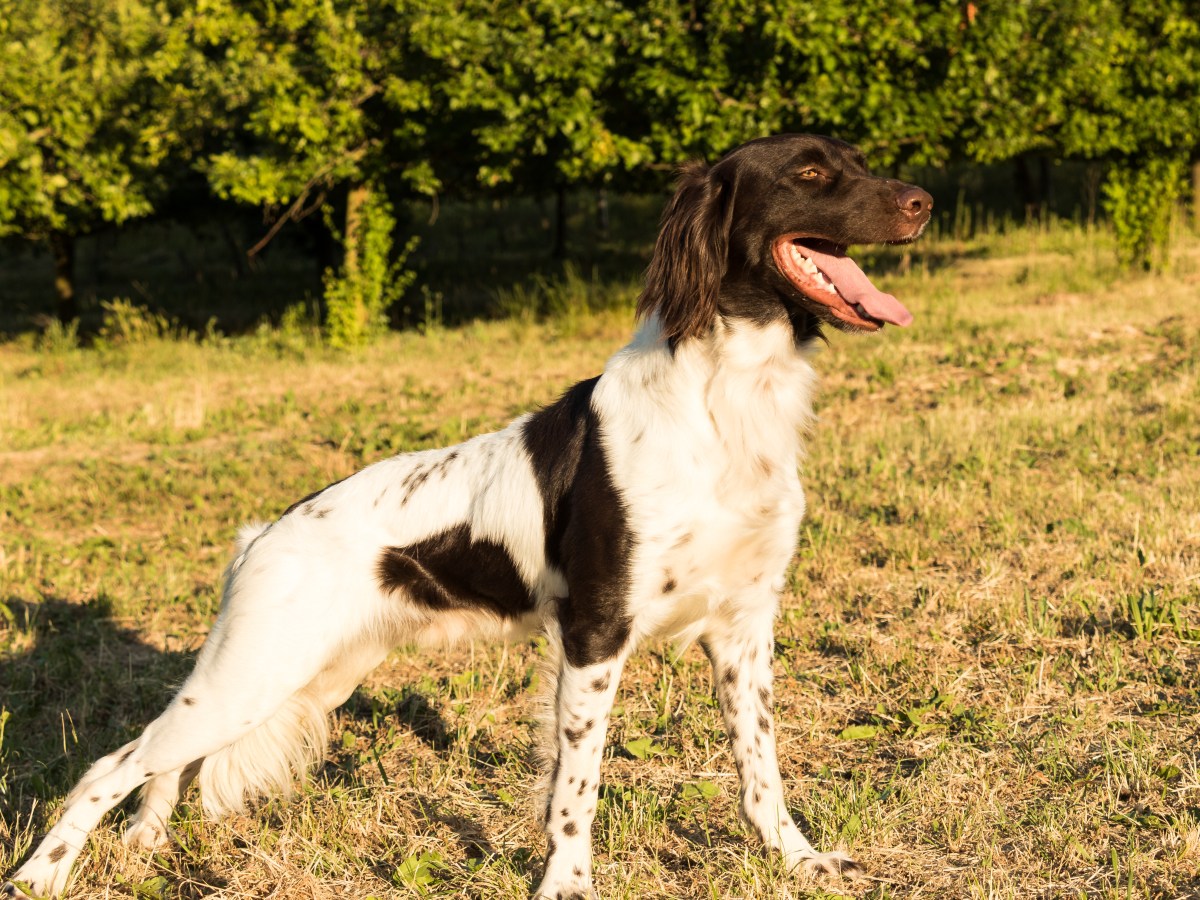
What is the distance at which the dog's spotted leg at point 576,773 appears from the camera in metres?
3.21

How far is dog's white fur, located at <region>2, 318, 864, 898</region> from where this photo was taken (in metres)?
3.20

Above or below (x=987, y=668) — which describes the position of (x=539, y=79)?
above

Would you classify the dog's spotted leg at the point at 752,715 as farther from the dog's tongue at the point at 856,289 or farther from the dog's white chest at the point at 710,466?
the dog's tongue at the point at 856,289

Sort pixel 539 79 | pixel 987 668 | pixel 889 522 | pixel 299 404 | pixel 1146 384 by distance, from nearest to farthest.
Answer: pixel 987 668 → pixel 889 522 → pixel 1146 384 → pixel 299 404 → pixel 539 79

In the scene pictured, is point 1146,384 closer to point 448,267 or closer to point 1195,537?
point 1195,537

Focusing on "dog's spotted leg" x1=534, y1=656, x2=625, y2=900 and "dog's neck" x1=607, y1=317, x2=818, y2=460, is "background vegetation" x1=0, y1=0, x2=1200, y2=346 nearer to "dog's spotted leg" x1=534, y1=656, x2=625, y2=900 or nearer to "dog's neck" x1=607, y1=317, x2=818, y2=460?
"dog's neck" x1=607, y1=317, x2=818, y2=460

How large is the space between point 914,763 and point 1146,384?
5.80 m

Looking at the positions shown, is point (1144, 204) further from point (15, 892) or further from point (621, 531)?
point (15, 892)

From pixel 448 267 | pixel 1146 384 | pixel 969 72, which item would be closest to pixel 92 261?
pixel 448 267

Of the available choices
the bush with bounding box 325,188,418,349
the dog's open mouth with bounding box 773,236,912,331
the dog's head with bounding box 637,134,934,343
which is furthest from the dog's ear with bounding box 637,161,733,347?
the bush with bounding box 325,188,418,349

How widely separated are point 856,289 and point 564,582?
1106mm

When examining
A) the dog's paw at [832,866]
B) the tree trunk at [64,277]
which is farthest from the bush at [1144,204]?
the tree trunk at [64,277]

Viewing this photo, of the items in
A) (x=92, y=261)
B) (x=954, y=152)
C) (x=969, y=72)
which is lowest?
(x=92, y=261)

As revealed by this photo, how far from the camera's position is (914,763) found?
12.9 ft
